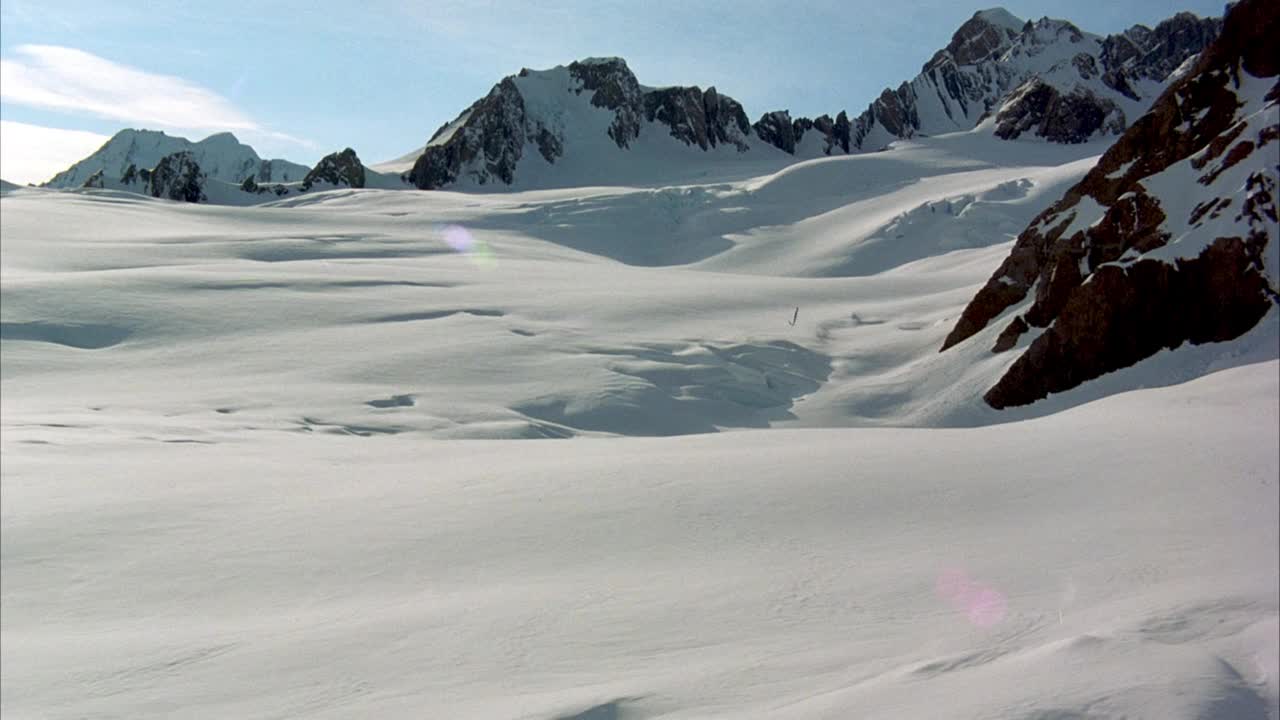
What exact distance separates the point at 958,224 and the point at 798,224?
10053 mm

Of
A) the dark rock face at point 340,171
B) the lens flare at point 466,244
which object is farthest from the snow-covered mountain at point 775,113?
the lens flare at point 466,244

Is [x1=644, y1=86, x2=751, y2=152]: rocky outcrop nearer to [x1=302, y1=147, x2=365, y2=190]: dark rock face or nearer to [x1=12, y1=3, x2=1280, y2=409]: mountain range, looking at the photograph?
[x1=12, y1=3, x2=1280, y2=409]: mountain range

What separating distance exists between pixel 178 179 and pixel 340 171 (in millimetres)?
12744

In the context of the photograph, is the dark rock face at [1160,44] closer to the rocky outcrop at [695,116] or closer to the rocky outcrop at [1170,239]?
the rocky outcrop at [695,116]

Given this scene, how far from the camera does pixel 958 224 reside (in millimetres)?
36312

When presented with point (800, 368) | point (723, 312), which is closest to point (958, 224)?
point (723, 312)

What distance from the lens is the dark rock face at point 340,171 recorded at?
2891 inches

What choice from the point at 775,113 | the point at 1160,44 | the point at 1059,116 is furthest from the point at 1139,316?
the point at 1160,44

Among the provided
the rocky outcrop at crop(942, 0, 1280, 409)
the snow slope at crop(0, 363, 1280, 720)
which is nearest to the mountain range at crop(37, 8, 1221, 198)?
the rocky outcrop at crop(942, 0, 1280, 409)

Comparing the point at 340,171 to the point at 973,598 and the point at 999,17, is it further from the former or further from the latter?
the point at 999,17

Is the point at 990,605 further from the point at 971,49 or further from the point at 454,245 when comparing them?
the point at 971,49

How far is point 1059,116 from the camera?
71.2 m

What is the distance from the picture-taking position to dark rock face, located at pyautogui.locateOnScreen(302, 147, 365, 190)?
241 ft

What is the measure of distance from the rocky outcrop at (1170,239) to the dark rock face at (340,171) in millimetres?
67450
